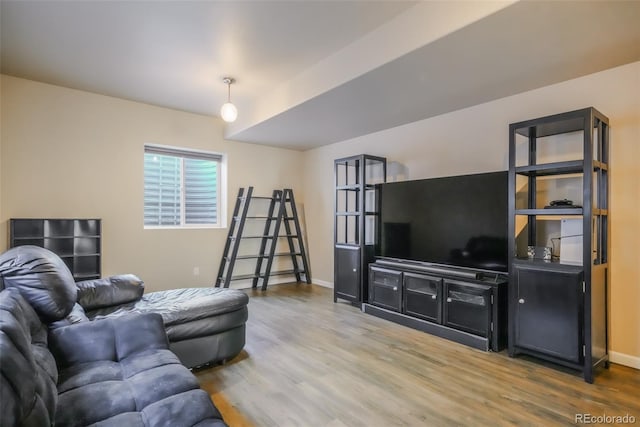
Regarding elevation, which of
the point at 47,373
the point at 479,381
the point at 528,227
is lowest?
the point at 479,381

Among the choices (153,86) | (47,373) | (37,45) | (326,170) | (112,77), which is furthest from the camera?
(326,170)

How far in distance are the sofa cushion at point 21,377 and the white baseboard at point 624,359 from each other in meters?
3.73

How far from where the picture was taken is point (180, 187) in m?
5.11

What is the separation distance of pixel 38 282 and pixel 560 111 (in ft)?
13.6

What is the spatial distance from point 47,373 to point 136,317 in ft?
1.95

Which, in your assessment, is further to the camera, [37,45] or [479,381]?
[37,45]

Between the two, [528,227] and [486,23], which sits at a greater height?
[486,23]

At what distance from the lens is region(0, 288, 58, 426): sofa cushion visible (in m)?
1.00

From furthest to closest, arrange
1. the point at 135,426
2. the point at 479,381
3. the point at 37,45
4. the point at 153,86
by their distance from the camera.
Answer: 1. the point at 153,86
2. the point at 37,45
3. the point at 479,381
4. the point at 135,426

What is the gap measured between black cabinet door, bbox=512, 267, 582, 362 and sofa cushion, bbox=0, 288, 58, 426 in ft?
10.1

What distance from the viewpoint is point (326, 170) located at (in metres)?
5.74

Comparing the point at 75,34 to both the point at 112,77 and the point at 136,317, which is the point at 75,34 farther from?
the point at 136,317

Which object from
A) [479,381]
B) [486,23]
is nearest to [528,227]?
[479,381]

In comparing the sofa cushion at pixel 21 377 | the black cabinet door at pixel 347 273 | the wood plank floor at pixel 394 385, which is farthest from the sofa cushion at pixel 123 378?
the black cabinet door at pixel 347 273
